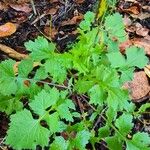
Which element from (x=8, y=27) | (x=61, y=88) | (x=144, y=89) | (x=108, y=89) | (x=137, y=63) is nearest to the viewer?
(x=108, y=89)

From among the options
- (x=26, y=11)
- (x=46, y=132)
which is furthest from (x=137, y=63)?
(x=26, y=11)

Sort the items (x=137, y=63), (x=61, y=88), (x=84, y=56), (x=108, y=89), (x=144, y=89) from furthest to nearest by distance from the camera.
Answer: (x=144, y=89)
(x=61, y=88)
(x=137, y=63)
(x=84, y=56)
(x=108, y=89)

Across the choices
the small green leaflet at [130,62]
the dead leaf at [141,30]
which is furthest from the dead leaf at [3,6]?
the small green leaflet at [130,62]

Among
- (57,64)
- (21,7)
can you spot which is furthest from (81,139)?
(21,7)

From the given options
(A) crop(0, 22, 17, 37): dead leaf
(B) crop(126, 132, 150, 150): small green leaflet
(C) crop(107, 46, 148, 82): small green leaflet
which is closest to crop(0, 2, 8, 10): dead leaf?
(A) crop(0, 22, 17, 37): dead leaf

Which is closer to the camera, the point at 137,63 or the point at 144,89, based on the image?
the point at 137,63

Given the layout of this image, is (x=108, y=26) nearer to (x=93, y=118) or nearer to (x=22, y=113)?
(x=93, y=118)
